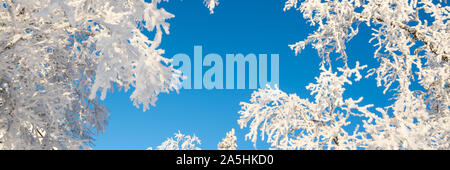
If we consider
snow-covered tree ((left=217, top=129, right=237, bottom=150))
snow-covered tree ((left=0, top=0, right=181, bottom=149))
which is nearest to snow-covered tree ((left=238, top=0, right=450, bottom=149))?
snow-covered tree ((left=0, top=0, right=181, bottom=149))

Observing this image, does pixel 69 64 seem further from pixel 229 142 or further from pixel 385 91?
pixel 229 142

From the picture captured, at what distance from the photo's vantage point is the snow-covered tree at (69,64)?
3.77 metres

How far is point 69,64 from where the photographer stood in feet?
24.4

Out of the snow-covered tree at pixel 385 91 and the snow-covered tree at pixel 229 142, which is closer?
the snow-covered tree at pixel 385 91

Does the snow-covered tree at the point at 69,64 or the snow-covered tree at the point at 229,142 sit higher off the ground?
the snow-covered tree at the point at 69,64

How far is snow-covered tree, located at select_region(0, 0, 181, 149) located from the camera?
12.4 feet

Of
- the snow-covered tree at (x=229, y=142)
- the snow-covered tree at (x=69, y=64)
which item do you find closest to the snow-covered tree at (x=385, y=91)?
the snow-covered tree at (x=69, y=64)

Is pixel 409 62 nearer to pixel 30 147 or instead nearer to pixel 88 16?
pixel 88 16

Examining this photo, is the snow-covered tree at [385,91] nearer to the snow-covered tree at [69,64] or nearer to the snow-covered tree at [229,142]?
the snow-covered tree at [69,64]

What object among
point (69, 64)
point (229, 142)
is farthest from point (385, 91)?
point (229, 142)
